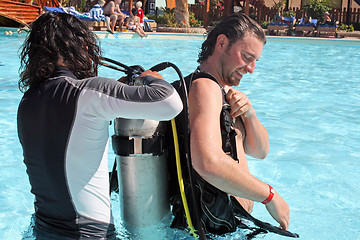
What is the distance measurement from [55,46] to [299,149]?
353cm

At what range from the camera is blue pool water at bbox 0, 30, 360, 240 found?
9.71 ft

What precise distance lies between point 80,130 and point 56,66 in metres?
0.26

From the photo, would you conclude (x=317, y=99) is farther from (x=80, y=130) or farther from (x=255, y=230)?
(x=80, y=130)

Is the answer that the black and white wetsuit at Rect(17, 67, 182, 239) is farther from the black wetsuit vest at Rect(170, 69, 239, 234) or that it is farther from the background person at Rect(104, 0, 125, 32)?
the background person at Rect(104, 0, 125, 32)

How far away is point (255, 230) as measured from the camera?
197 cm

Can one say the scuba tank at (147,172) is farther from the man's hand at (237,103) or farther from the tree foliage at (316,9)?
the tree foliage at (316,9)

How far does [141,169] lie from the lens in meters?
1.67

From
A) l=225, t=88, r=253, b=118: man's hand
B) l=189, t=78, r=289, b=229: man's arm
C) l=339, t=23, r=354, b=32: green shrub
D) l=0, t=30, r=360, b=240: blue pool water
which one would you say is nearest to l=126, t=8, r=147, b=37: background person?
l=0, t=30, r=360, b=240: blue pool water

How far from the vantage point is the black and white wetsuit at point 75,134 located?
1405mm

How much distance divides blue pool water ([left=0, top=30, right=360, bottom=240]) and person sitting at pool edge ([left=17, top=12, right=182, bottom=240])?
294mm

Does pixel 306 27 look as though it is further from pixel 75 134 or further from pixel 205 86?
pixel 75 134

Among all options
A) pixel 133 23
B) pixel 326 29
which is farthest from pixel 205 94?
pixel 326 29

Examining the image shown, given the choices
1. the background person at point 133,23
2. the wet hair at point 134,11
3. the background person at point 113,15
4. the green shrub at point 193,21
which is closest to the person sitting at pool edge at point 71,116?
the background person at point 113,15

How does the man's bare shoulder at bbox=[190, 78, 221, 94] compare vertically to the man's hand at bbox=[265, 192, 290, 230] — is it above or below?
above
